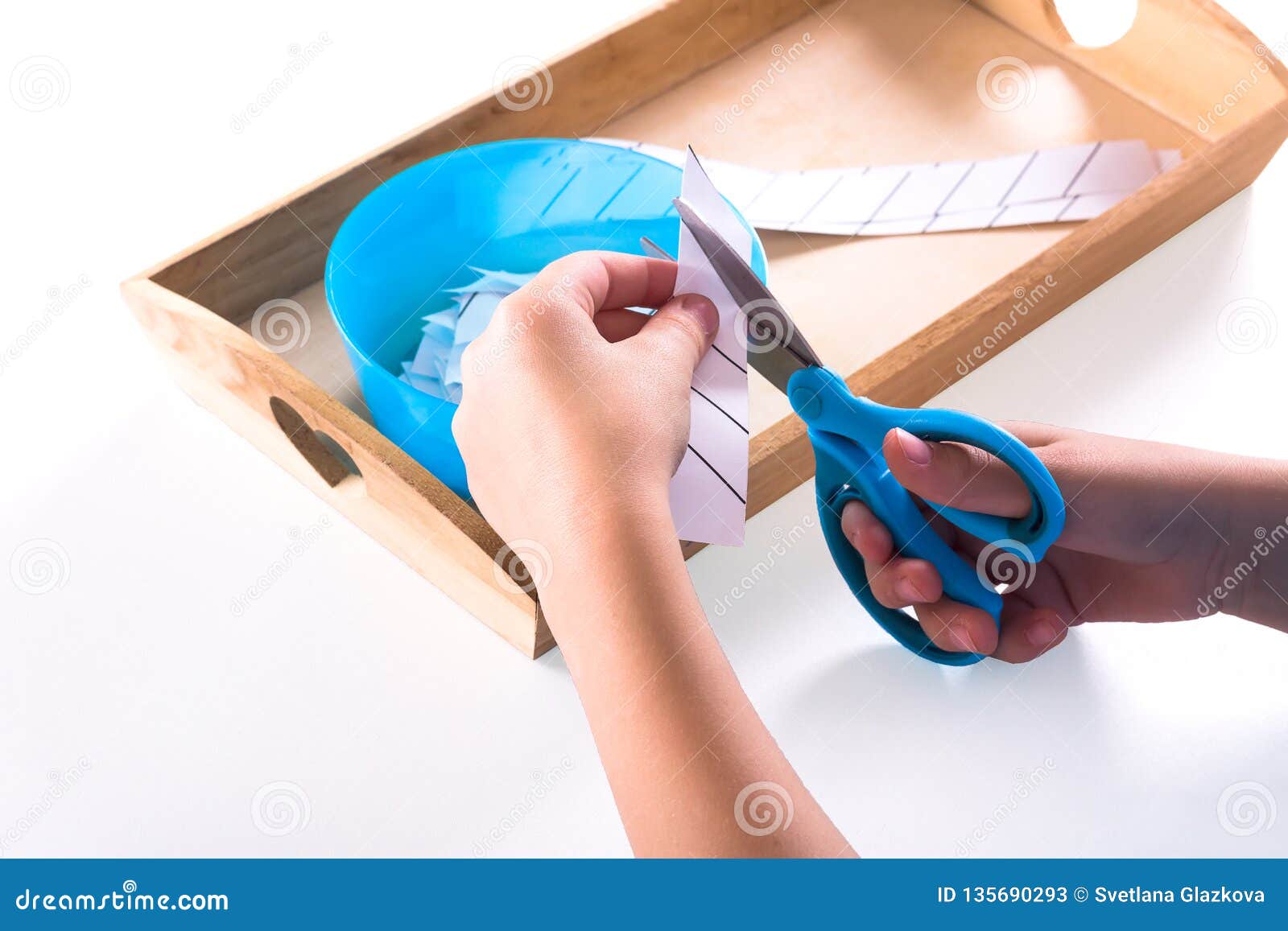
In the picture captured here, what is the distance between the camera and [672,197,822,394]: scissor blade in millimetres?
683

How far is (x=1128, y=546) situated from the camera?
2.57ft

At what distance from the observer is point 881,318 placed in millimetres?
1001

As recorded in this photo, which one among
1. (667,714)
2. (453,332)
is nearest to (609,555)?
(667,714)

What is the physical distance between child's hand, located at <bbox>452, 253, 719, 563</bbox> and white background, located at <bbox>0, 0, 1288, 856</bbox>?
0.19 metres

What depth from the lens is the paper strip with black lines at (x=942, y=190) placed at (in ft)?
3.49

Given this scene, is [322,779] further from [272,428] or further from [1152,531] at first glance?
[1152,531]

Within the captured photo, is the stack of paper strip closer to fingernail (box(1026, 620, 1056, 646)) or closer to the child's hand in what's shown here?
the child's hand

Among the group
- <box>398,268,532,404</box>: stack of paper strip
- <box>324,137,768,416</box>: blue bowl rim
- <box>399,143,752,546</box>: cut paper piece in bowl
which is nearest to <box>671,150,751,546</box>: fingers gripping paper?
<box>399,143,752,546</box>: cut paper piece in bowl

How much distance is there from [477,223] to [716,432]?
357 millimetres

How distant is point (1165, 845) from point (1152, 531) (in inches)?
6.9

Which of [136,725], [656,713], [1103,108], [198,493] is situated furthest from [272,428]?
[1103,108]

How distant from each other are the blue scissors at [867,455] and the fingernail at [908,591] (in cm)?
2

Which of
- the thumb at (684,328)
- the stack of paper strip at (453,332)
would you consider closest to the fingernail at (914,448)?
the thumb at (684,328)

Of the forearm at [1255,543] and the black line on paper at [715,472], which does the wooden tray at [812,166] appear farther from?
the forearm at [1255,543]
